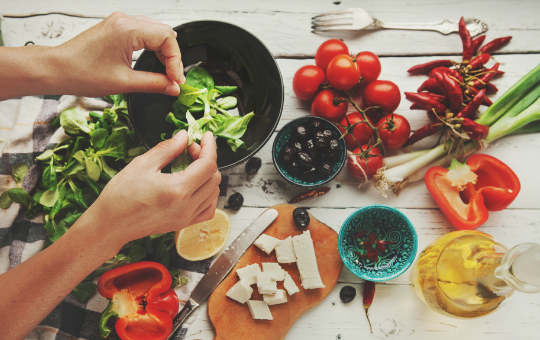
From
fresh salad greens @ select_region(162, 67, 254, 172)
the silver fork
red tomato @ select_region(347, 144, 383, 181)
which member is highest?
the silver fork

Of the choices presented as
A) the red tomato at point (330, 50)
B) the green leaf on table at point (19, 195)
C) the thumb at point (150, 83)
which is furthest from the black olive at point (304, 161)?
the green leaf on table at point (19, 195)

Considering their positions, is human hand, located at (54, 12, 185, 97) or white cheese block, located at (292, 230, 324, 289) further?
white cheese block, located at (292, 230, 324, 289)

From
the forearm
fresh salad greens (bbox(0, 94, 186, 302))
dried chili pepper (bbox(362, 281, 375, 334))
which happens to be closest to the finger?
the forearm

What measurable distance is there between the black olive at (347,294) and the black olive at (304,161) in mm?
511

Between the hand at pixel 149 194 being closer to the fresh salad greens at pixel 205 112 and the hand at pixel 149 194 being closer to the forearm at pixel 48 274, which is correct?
the forearm at pixel 48 274

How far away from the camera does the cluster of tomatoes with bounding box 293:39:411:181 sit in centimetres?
138

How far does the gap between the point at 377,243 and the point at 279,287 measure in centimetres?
43

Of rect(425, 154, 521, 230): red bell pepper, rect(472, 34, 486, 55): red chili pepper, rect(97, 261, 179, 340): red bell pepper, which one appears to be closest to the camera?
rect(97, 261, 179, 340): red bell pepper

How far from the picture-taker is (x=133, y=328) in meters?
1.28

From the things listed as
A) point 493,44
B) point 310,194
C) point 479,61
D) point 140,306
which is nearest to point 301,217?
point 310,194

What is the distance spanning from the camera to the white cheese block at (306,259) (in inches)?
53.7

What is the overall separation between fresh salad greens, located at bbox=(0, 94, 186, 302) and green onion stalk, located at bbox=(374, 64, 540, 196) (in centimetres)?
94

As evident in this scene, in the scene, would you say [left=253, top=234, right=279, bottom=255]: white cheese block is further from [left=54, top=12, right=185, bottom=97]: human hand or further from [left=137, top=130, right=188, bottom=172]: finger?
[left=54, top=12, right=185, bottom=97]: human hand

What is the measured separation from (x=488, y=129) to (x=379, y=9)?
0.69m
